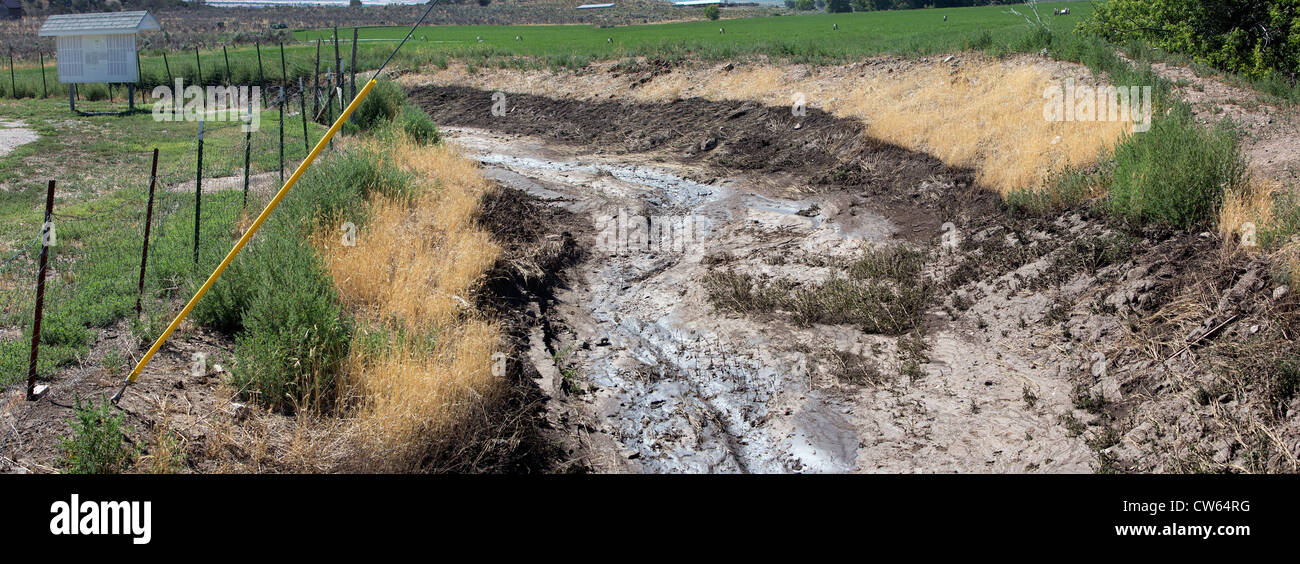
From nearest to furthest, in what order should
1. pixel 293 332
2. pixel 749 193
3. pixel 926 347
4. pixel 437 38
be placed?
pixel 293 332 → pixel 926 347 → pixel 749 193 → pixel 437 38

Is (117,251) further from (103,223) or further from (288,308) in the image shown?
(288,308)

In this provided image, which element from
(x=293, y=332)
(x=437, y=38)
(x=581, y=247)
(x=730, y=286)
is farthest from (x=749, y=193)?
(x=437, y=38)

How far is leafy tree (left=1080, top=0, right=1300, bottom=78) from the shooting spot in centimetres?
1513

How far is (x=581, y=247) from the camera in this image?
12125 millimetres

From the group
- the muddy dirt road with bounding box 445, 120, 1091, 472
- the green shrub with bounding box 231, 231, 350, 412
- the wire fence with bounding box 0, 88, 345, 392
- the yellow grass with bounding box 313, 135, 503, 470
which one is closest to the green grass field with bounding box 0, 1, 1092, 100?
the wire fence with bounding box 0, 88, 345, 392

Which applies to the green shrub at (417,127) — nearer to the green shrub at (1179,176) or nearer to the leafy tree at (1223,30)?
the green shrub at (1179,176)

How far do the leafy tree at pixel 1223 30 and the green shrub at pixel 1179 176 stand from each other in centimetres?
680

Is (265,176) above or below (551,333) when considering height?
above

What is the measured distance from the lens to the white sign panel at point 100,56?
24.6 m

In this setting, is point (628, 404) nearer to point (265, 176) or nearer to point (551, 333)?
point (551, 333)

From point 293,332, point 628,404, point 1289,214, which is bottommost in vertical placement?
point 628,404

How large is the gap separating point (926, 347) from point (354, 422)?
546 cm

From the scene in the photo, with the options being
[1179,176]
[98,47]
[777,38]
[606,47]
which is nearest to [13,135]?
[98,47]

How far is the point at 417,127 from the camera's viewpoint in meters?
16.4
